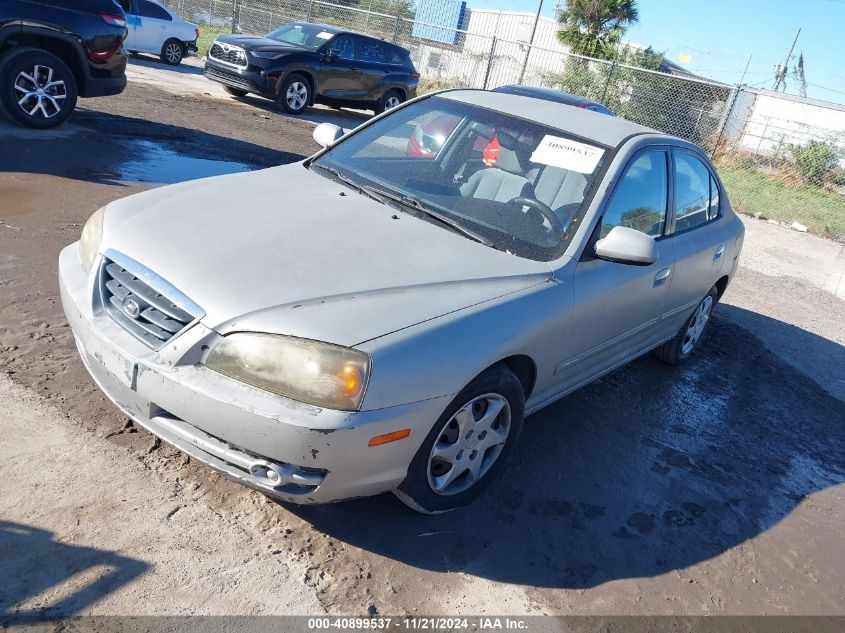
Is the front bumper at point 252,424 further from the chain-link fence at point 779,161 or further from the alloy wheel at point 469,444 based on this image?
the chain-link fence at point 779,161

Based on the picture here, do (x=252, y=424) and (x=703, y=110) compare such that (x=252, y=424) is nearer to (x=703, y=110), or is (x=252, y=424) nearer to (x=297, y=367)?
(x=297, y=367)

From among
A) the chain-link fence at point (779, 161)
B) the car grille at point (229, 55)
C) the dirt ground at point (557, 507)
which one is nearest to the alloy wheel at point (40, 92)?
the dirt ground at point (557, 507)

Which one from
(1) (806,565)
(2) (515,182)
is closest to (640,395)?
(1) (806,565)

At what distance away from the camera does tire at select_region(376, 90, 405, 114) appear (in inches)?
618

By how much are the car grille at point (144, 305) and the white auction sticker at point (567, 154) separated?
81.7 inches

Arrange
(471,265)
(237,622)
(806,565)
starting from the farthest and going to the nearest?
(806,565) < (471,265) < (237,622)

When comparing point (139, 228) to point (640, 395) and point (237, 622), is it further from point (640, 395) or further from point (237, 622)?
point (640, 395)

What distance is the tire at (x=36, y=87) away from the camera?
7625 millimetres

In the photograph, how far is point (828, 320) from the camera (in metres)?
8.00

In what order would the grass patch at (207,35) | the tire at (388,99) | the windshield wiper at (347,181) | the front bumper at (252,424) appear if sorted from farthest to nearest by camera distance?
the grass patch at (207,35) < the tire at (388,99) < the windshield wiper at (347,181) < the front bumper at (252,424)

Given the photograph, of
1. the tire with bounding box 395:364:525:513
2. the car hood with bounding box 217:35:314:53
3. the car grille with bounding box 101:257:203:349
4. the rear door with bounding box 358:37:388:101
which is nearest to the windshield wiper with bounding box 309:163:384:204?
the tire with bounding box 395:364:525:513

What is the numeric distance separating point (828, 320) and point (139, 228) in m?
7.51

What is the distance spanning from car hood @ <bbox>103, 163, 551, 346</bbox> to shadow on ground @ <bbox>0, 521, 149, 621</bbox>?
0.91 m

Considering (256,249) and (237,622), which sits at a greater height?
(256,249)
